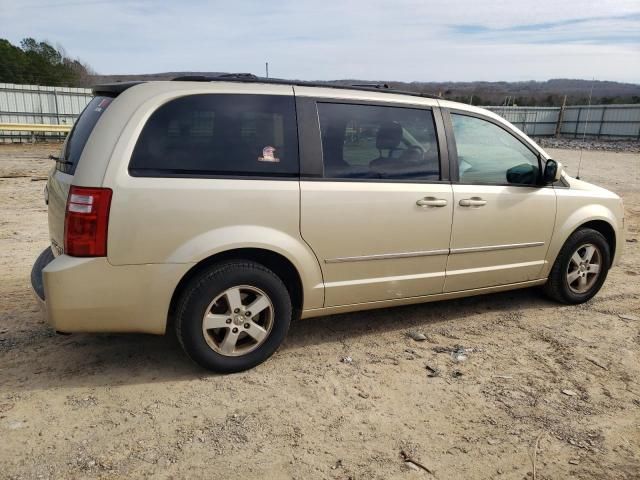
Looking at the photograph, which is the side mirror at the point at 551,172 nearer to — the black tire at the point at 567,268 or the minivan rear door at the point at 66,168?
the black tire at the point at 567,268

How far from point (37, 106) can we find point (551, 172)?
83.2ft

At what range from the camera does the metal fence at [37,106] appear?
75.7 feet

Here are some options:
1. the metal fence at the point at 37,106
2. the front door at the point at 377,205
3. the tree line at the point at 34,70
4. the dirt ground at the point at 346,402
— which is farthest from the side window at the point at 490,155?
the tree line at the point at 34,70

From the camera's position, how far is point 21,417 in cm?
290

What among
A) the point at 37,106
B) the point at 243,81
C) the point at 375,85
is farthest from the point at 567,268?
the point at 37,106

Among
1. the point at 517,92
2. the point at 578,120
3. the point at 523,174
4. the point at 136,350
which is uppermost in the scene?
the point at 517,92

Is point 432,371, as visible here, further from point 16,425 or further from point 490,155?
point 16,425

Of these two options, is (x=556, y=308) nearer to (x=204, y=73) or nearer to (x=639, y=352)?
(x=639, y=352)

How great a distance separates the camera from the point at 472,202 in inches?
160

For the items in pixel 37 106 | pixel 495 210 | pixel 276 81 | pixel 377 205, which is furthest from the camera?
pixel 37 106

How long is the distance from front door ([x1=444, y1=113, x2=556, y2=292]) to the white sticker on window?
1475mm

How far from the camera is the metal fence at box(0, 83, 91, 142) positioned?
23.1 m

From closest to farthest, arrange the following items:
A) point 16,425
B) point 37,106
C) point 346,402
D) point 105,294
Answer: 1. point 16,425
2. point 105,294
3. point 346,402
4. point 37,106

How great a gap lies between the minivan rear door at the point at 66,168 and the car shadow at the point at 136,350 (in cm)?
80
